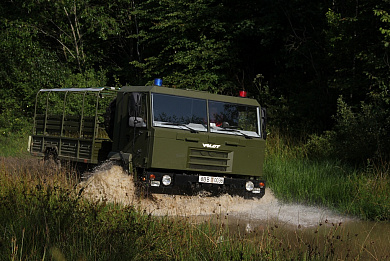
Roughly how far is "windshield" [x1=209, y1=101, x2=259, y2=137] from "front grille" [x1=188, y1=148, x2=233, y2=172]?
1.48 feet

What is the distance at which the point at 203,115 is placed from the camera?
35.8 ft

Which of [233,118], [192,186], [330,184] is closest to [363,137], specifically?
[330,184]

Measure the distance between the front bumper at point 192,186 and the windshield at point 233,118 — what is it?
37.4 inches

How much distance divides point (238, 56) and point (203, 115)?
50.0 ft

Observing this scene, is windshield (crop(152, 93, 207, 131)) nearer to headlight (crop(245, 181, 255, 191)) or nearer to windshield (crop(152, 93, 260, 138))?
windshield (crop(152, 93, 260, 138))

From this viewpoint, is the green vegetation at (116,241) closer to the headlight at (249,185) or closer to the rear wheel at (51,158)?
the headlight at (249,185)

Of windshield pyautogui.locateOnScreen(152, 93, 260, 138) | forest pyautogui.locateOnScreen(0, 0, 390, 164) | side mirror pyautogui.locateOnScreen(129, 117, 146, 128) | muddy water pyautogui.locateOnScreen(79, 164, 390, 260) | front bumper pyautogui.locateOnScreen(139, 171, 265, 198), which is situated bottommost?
muddy water pyautogui.locateOnScreen(79, 164, 390, 260)

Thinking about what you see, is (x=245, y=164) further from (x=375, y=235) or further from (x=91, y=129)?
(x=91, y=129)

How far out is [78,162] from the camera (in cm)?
1363

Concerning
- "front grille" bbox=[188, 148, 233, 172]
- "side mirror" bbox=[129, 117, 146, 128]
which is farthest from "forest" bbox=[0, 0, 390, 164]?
"side mirror" bbox=[129, 117, 146, 128]

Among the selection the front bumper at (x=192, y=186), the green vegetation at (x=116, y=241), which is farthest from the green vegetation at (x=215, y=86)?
the front bumper at (x=192, y=186)

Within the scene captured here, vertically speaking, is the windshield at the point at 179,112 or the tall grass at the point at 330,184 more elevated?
the windshield at the point at 179,112

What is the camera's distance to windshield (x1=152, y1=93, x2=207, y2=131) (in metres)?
10.5

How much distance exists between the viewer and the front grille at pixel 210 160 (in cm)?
1051
